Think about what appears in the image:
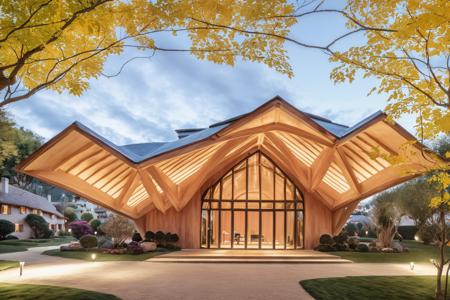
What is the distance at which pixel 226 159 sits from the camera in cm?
2081

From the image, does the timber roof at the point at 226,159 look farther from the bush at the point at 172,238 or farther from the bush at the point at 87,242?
the bush at the point at 87,242

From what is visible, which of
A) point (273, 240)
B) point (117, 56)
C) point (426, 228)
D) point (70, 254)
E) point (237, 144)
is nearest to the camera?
point (117, 56)

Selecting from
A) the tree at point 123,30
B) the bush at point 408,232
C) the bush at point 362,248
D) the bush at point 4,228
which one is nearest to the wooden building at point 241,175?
the bush at point 362,248

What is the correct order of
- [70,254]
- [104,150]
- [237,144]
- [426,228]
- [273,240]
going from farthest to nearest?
[426,228] < [273,240] < [237,144] < [70,254] < [104,150]

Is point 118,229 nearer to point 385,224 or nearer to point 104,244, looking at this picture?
point 104,244

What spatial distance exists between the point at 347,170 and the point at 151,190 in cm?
904

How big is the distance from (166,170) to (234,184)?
15.9ft

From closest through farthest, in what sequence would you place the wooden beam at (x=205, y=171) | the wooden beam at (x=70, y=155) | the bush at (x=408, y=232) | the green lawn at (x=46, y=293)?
the green lawn at (x=46, y=293) < the wooden beam at (x=70, y=155) < the wooden beam at (x=205, y=171) < the bush at (x=408, y=232)

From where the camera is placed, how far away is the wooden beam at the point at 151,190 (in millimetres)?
17062

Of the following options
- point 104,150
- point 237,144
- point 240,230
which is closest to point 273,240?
point 240,230

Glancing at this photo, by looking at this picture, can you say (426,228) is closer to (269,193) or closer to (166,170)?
(269,193)

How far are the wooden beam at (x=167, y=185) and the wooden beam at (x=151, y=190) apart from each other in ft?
0.93

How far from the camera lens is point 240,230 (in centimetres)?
2181

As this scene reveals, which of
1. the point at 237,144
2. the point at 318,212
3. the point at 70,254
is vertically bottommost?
the point at 70,254
